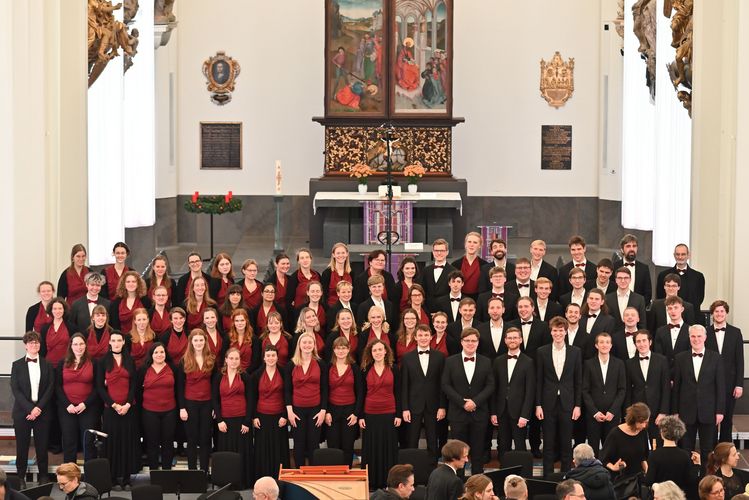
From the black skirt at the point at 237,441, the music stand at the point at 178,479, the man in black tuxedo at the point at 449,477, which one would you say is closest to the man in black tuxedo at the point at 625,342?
the man in black tuxedo at the point at 449,477

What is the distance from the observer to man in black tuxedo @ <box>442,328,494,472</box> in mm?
14336

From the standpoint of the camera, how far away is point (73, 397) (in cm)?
1445

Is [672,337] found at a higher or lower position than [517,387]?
higher

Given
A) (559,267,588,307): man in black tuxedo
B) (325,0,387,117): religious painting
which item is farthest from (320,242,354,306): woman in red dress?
(325,0,387,117): religious painting

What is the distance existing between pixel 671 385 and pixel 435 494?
3.55m

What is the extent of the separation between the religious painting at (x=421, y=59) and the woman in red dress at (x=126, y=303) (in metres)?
11.0

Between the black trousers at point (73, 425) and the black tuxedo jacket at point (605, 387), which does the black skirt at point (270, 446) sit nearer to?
the black trousers at point (73, 425)

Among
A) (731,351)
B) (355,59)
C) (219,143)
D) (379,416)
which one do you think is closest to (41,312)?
(379,416)

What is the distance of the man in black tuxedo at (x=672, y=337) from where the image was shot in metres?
14.7

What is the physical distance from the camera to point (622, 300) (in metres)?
15.4

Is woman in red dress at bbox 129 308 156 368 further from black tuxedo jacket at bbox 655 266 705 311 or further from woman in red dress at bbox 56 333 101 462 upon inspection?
black tuxedo jacket at bbox 655 266 705 311

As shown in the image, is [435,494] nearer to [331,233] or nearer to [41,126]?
[41,126]

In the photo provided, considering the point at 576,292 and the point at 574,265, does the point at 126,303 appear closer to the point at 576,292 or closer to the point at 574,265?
the point at 576,292

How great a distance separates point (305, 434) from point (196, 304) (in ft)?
5.83
